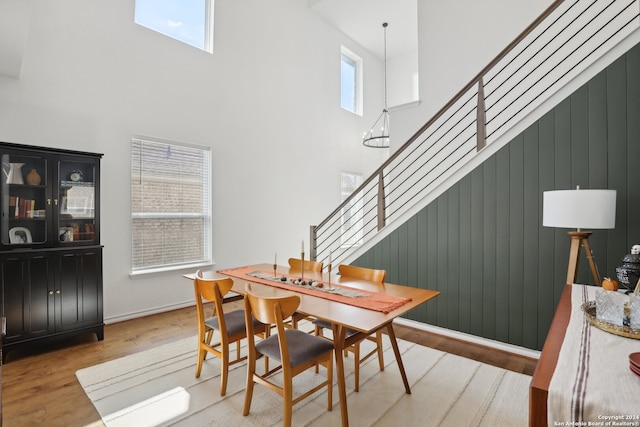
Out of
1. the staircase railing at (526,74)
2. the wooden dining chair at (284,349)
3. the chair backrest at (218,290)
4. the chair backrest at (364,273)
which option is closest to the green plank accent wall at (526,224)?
the staircase railing at (526,74)

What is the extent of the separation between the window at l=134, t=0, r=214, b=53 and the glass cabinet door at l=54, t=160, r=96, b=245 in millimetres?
2010

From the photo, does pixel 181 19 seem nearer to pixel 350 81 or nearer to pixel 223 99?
pixel 223 99

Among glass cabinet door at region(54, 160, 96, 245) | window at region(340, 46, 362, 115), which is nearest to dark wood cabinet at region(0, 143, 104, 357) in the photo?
glass cabinet door at region(54, 160, 96, 245)

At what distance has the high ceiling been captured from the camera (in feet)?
19.7

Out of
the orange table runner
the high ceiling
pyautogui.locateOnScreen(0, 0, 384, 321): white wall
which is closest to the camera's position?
the orange table runner

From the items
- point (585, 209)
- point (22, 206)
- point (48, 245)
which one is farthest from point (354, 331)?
point (22, 206)

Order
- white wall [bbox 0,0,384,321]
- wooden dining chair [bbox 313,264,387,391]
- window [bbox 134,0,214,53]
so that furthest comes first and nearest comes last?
window [bbox 134,0,214,53]
white wall [bbox 0,0,384,321]
wooden dining chair [bbox 313,264,387,391]

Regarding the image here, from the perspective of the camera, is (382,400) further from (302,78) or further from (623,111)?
(302,78)

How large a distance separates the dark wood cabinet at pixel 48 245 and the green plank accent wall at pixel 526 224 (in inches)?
128

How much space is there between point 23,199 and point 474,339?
4.48m

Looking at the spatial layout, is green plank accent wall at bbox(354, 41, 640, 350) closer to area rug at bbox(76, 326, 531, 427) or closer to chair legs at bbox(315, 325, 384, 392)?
area rug at bbox(76, 326, 531, 427)

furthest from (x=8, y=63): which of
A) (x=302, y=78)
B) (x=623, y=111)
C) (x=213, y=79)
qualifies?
(x=623, y=111)

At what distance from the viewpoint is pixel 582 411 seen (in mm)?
859

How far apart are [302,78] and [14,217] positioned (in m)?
4.60
